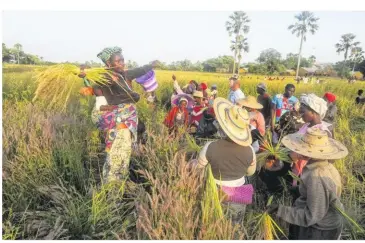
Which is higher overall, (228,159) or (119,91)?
(119,91)

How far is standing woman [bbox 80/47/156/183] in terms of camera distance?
372 centimetres

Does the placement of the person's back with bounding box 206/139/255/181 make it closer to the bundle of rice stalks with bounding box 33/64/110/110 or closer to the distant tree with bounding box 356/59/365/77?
the bundle of rice stalks with bounding box 33/64/110/110

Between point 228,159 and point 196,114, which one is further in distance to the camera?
point 196,114

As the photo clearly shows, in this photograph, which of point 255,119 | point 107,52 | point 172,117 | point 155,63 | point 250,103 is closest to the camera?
point 107,52

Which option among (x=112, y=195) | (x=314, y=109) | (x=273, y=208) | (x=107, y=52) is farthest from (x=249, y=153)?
(x=107, y=52)

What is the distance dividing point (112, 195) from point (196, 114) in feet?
11.1

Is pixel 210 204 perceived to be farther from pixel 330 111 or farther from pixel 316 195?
pixel 330 111

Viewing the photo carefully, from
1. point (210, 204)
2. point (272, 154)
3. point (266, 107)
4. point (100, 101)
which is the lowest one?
point (210, 204)

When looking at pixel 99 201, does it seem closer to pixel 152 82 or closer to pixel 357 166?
pixel 152 82

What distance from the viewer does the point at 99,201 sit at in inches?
112

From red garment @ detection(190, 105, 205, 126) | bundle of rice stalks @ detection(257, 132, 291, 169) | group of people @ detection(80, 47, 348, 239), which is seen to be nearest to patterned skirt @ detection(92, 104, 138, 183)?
group of people @ detection(80, 47, 348, 239)

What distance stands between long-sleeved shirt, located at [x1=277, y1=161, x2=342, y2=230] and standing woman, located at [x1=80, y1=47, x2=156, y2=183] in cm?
177

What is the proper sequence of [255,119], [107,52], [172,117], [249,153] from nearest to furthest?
[249,153] < [107,52] < [255,119] < [172,117]

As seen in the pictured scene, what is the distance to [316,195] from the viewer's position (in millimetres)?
2406
